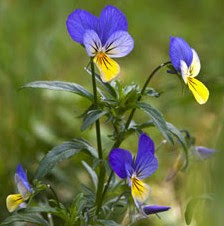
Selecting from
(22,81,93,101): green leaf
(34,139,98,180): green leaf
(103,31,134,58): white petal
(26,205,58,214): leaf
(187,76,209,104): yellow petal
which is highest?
(103,31,134,58): white petal

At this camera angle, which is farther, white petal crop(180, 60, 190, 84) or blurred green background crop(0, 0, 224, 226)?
blurred green background crop(0, 0, 224, 226)

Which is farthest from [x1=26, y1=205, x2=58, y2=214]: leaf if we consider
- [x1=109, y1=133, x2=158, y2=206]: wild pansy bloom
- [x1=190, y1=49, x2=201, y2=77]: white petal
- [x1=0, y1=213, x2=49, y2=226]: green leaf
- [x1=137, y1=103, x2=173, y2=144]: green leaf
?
[x1=190, y1=49, x2=201, y2=77]: white petal

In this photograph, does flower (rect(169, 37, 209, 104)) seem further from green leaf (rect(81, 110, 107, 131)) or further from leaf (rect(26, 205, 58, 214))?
leaf (rect(26, 205, 58, 214))

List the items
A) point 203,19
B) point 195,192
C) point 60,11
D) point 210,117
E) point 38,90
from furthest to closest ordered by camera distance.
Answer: point 203,19 → point 60,11 → point 210,117 → point 38,90 → point 195,192

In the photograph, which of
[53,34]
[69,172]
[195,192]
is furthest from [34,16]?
[195,192]

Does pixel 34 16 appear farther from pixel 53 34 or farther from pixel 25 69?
pixel 25 69
